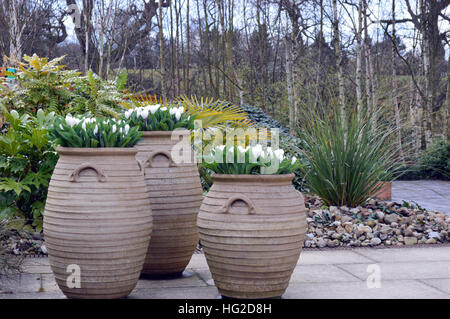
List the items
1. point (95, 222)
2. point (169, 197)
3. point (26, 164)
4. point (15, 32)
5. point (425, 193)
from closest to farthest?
point (95, 222) < point (169, 197) < point (26, 164) < point (425, 193) < point (15, 32)

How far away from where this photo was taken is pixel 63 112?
5477 mm

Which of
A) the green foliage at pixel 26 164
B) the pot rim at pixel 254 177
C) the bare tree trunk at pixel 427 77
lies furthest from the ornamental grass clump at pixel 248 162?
the bare tree trunk at pixel 427 77

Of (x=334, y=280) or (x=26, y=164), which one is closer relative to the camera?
(x=334, y=280)

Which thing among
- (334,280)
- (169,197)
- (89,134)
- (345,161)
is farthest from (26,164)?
(345,161)

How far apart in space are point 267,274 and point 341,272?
115cm

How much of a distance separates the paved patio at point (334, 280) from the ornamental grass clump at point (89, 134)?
0.91 m

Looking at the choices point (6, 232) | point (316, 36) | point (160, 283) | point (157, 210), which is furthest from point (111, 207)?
point (316, 36)

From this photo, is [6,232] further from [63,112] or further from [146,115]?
[63,112]

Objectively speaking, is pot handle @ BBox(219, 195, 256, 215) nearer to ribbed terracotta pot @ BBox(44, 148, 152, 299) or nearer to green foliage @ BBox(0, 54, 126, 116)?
ribbed terracotta pot @ BBox(44, 148, 152, 299)

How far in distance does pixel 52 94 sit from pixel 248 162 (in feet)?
11.0

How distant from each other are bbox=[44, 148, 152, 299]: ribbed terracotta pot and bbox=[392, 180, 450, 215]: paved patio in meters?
5.39

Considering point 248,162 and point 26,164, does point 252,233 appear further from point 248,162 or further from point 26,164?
point 26,164

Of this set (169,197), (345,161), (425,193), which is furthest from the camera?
(425,193)

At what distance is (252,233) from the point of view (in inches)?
107
